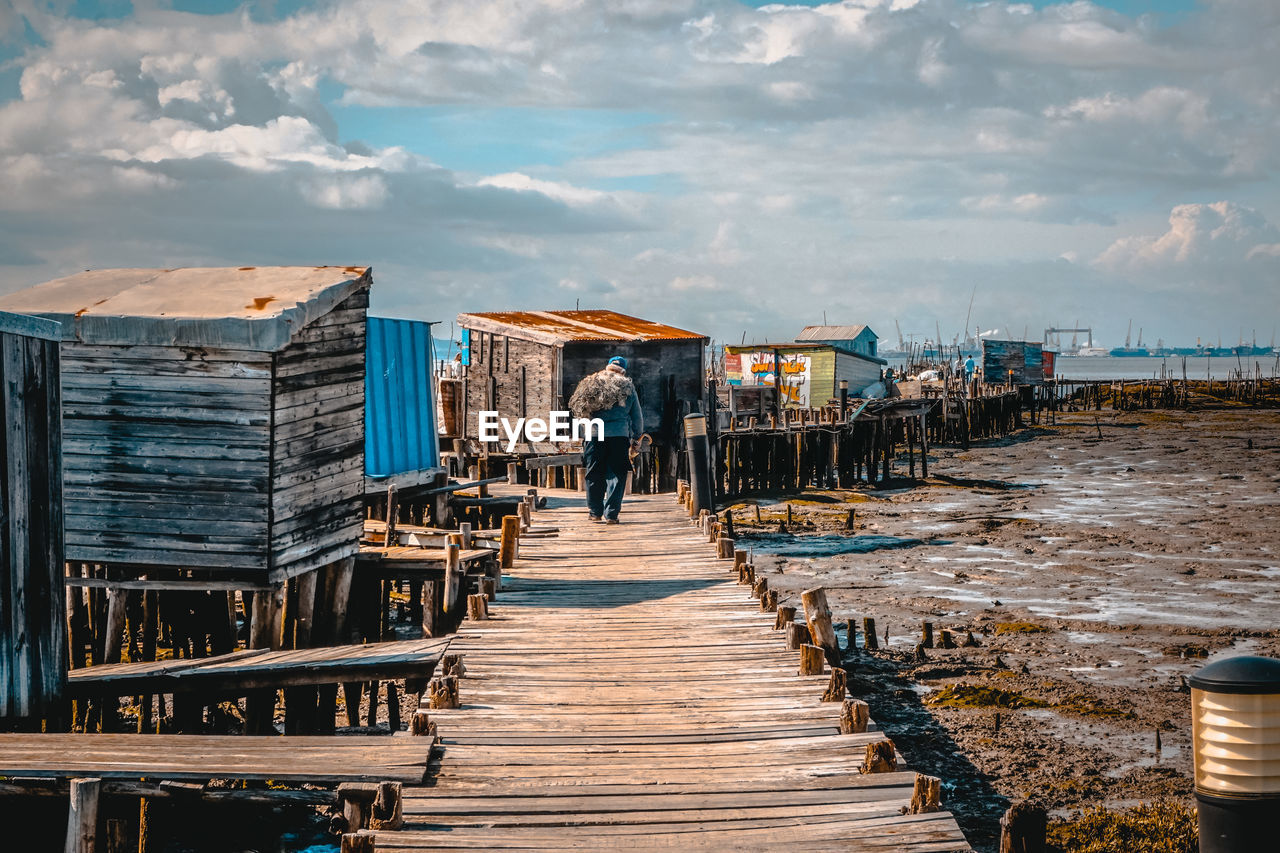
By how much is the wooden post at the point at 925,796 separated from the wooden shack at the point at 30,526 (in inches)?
264

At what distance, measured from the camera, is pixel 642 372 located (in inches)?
922

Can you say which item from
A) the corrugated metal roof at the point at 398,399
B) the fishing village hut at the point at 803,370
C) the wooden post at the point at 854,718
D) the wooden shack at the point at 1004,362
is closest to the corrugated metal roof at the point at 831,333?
the wooden shack at the point at 1004,362

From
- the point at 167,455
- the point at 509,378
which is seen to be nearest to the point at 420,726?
the point at 167,455

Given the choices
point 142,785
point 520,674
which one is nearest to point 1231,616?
point 520,674

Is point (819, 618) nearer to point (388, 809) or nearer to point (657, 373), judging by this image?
point (388, 809)

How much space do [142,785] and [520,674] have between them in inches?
99.3

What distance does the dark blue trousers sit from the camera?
1419cm

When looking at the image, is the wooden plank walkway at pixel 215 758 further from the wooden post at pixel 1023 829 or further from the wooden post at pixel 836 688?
the wooden post at pixel 1023 829

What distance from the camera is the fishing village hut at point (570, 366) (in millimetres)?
Result: 22672

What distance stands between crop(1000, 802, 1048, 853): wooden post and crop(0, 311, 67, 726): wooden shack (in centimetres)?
712

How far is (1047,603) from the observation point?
16.7 m

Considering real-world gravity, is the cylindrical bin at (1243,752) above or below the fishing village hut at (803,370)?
below

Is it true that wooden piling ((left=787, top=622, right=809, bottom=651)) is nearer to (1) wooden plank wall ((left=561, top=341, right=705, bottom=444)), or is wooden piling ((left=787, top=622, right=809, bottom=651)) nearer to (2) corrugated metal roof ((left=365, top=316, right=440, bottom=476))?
(2) corrugated metal roof ((left=365, top=316, right=440, bottom=476))

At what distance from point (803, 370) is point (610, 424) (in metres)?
36.1
